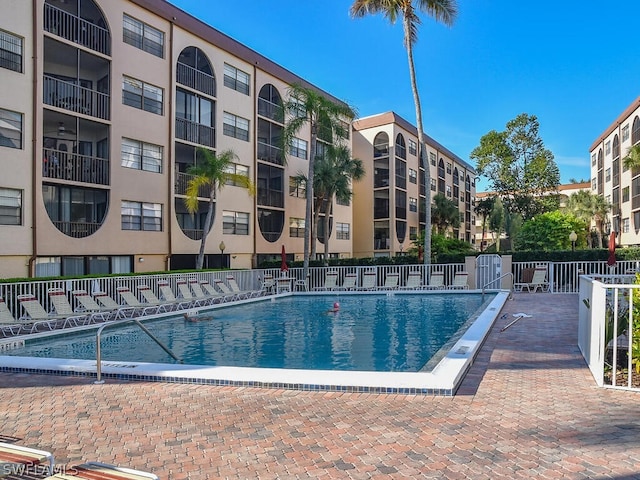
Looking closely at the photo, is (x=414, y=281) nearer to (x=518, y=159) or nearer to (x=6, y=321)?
(x=6, y=321)

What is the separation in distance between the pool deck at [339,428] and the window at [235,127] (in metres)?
21.4

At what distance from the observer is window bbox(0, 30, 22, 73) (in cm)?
1667

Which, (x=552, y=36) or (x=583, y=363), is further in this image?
(x=552, y=36)

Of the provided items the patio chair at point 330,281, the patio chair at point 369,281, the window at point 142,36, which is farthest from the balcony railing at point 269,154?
the patio chair at point 369,281

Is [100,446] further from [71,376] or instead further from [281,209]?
[281,209]

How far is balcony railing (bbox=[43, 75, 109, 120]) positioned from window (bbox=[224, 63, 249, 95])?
794 cm

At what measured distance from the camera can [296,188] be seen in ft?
104

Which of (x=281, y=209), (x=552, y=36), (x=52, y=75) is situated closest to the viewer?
(x=52, y=75)

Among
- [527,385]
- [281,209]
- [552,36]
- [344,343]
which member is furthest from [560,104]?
[527,385]

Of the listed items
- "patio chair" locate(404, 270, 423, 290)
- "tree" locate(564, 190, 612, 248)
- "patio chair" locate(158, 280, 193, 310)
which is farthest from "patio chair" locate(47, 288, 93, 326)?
"tree" locate(564, 190, 612, 248)

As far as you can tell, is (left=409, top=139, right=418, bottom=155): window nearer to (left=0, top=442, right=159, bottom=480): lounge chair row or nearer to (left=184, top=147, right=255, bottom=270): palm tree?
(left=184, top=147, right=255, bottom=270): palm tree

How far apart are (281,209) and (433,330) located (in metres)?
19.6

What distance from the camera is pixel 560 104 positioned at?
35156mm

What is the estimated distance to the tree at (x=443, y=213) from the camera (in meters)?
46.7
